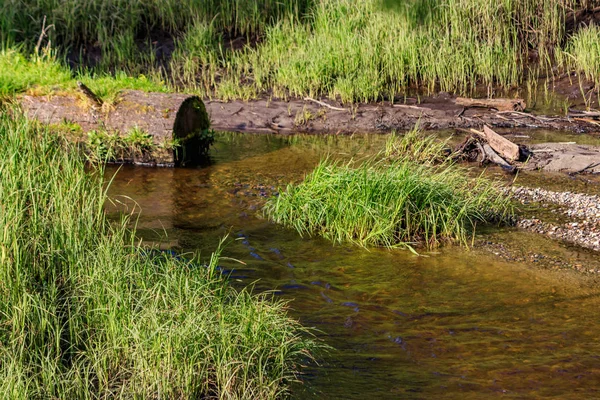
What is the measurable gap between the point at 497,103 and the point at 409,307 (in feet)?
23.3

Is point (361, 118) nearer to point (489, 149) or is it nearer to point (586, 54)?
point (489, 149)

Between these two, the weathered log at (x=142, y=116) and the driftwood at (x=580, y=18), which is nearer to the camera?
the weathered log at (x=142, y=116)

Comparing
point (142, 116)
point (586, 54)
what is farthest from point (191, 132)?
point (586, 54)

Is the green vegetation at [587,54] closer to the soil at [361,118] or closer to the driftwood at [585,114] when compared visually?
the driftwood at [585,114]

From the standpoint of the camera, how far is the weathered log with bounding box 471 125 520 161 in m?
9.61

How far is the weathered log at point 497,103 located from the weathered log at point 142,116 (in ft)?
14.9

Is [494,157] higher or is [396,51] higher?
[396,51]

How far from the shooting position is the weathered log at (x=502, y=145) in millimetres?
9609

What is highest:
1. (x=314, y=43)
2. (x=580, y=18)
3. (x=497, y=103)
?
(x=580, y=18)

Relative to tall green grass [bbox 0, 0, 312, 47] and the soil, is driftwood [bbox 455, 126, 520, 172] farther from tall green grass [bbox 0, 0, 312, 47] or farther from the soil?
tall green grass [bbox 0, 0, 312, 47]

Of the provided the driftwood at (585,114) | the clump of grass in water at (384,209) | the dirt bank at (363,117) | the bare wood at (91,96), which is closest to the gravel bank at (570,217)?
the clump of grass in water at (384,209)

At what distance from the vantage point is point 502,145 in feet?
32.2

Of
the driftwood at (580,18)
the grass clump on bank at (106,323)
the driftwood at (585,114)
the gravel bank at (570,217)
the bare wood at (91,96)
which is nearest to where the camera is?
the grass clump on bank at (106,323)

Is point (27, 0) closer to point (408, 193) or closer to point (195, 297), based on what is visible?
point (408, 193)
